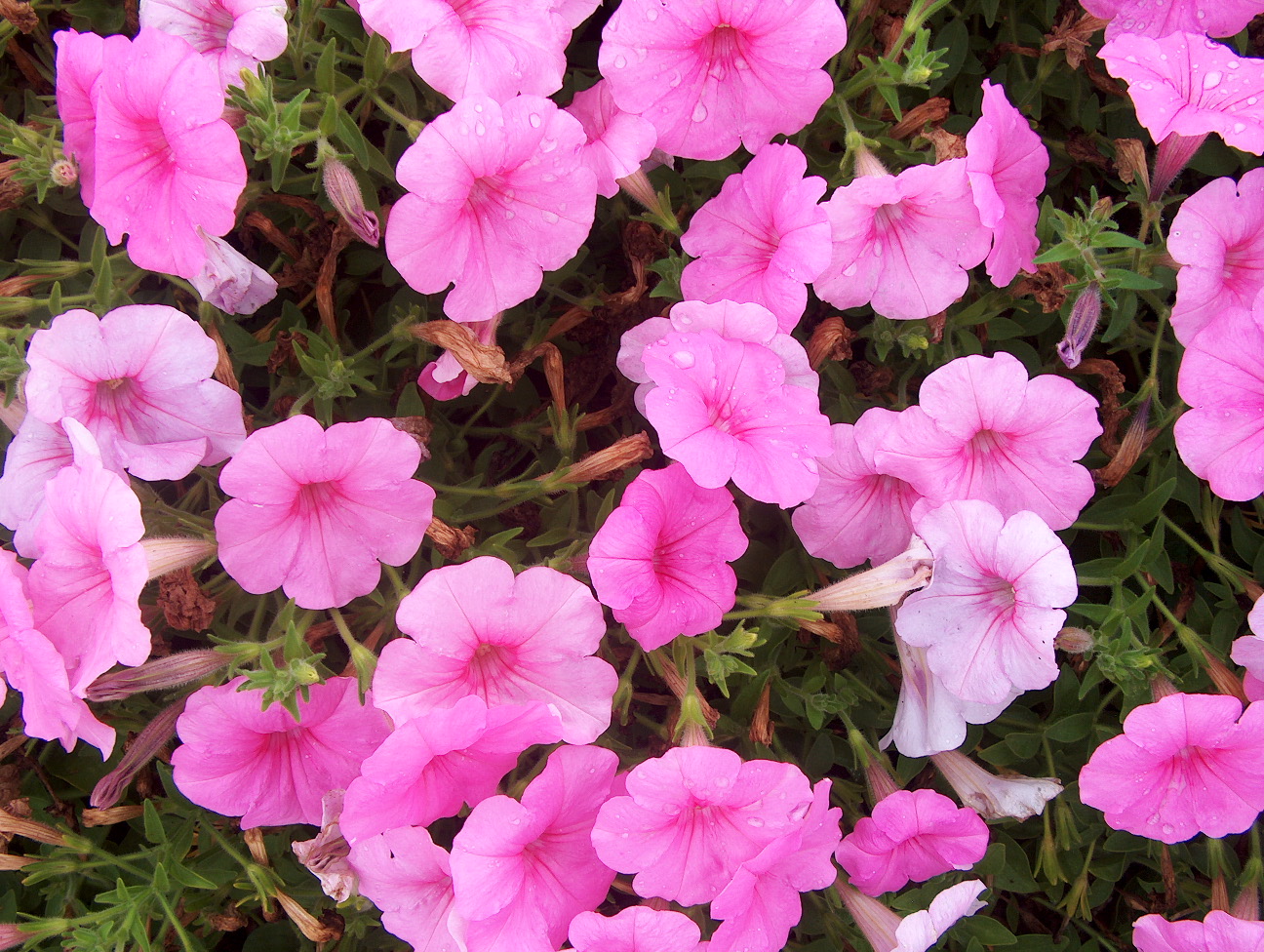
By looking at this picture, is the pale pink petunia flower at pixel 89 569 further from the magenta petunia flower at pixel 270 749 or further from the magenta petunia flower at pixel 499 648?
the magenta petunia flower at pixel 499 648

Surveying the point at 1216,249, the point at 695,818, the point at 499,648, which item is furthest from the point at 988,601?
the point at 499,648

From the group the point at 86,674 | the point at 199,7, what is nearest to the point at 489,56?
the point at 199,7

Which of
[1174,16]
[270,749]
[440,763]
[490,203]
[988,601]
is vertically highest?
[1174,16]

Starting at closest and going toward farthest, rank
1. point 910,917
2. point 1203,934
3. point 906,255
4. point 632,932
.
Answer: point 632,932
point 910,917
point 1203,934
point 906,255

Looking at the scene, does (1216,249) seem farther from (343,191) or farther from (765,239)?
(343,191)

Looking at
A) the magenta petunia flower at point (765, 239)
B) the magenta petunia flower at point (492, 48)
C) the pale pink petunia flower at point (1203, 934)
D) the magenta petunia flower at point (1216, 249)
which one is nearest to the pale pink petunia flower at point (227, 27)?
the magenta petunia flower at point (492, 48)

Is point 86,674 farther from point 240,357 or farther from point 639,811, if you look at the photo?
point 639,811

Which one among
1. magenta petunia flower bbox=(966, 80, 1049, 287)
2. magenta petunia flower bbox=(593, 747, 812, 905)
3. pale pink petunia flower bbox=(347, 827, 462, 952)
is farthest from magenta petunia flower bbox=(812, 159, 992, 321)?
pale pink petunia flower bbox=(347, 827, 462, 952)
